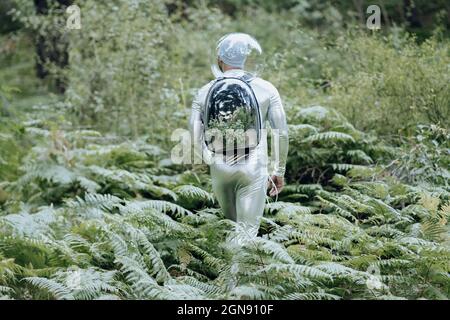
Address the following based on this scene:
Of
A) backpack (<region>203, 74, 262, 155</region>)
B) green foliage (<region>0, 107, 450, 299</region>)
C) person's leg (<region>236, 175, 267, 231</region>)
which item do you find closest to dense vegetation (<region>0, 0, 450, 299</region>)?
green foliage (<region>0, 107, 450, 299</region>)

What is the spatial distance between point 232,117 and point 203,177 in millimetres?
3684

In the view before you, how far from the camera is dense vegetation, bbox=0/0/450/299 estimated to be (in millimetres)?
7027

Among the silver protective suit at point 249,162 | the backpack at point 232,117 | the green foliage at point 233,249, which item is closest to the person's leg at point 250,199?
the silver protective suit at point 249,162

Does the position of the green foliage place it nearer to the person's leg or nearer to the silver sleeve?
the person's leg

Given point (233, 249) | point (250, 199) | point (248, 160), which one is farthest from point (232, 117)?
point (233, 249)

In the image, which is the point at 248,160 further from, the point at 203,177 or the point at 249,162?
the point at 203,177

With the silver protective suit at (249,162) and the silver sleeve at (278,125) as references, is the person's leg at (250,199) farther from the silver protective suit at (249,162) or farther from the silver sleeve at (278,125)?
the silver sleeve at (278,125)

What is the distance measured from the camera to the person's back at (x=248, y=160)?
23.4 feet

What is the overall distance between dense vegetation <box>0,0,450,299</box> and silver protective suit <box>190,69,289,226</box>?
0.87 feet

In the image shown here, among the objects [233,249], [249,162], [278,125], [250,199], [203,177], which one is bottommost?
[203,177]

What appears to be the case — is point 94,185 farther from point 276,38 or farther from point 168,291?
point 276,38

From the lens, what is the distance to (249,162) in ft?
23.3
